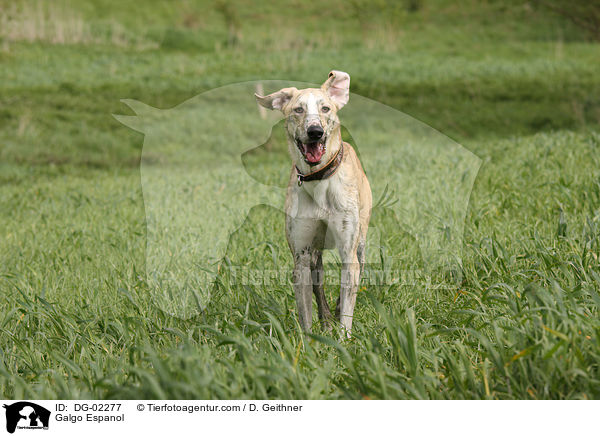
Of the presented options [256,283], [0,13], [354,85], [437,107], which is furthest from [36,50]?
[256,283]

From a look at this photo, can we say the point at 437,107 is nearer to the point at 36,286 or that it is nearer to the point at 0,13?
the point at 36,286

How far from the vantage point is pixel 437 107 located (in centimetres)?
1558

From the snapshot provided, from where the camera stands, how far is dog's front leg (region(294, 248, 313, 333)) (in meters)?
3.22

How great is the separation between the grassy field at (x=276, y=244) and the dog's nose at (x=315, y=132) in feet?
3.11

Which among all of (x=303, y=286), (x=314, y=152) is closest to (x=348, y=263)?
(x=303, y=286)

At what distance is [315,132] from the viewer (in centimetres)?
274

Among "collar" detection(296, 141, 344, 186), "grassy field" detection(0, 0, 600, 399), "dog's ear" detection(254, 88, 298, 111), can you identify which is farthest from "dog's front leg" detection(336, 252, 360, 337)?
"dog's ear" detection(254, 88, 298, 111)

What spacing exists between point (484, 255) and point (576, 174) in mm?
2759

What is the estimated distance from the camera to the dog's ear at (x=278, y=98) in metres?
3.01
